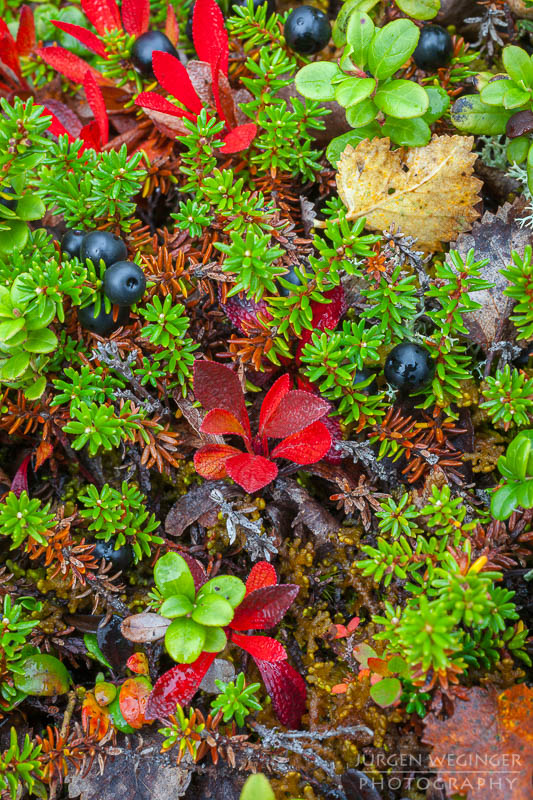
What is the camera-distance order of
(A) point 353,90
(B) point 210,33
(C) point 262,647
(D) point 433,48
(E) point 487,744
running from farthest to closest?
(B) point 210,33 → (D) point 433,48 → (A) point 353,90 → (C) point 262,647 → (E) point 487,744

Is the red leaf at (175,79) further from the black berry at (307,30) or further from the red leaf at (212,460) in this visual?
the red leaf at (212,460)

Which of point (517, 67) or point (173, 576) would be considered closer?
point (173, 576)

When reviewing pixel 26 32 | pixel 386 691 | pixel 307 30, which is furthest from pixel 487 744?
pixel 26 32

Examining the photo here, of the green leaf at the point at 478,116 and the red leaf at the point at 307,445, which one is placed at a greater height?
the green leaf at the point at 478,116

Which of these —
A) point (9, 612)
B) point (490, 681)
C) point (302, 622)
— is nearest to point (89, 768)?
point (9, 612)

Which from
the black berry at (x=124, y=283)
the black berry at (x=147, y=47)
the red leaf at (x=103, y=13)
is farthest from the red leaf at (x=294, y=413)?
the red leaf at (x=103, y=13)

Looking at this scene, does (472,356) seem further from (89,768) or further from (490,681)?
(89,768)

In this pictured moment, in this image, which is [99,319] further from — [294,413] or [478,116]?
[478,116]
